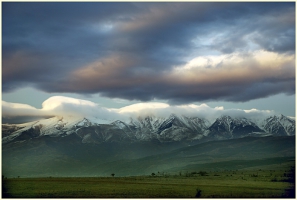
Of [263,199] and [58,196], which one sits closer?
[263,199]

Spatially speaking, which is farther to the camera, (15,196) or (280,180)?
(280,180)

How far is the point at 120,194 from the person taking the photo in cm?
13838

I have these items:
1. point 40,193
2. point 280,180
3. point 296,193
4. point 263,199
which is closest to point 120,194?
point 40,193

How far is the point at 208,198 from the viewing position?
427ft

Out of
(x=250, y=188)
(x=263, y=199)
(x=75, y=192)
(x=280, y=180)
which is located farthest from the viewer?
(x=280, y=180)

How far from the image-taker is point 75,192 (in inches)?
5768

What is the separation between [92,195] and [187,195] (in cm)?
3182

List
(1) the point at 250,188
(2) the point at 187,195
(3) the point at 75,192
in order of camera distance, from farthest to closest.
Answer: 1. (1) the point at 250,188
2. (3) the point at 75,192
3. (2) the point at 187,195

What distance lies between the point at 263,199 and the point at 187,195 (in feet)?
79.4

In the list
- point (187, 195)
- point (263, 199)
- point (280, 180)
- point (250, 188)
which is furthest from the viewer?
point (280, 180)

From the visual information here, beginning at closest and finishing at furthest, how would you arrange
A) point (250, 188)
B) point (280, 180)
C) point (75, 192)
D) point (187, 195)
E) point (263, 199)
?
point (263, 199) → point (187, 195) → point (75, 192) → point (250, 188) → point (280, 180)

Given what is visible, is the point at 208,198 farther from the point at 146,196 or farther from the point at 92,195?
the point at 92,195

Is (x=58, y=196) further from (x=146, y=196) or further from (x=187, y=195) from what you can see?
(x=187, y=195)

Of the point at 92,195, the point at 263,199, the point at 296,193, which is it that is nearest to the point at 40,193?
the point at 92,195
